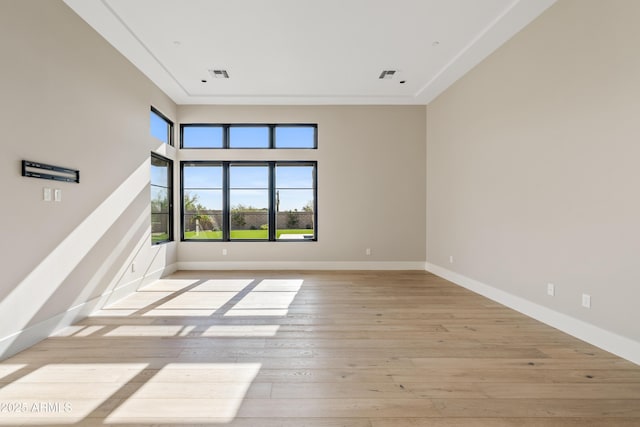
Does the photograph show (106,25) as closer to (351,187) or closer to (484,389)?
(351,187)

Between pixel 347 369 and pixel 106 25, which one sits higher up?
pixel 106 25

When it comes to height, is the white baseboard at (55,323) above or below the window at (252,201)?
below

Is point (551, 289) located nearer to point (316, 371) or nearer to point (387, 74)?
point (316, 371)

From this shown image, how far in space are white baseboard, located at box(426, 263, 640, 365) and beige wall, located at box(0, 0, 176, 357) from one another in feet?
16.5

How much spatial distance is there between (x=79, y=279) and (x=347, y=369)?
3.05 meters

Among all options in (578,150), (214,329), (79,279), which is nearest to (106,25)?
(79,279)

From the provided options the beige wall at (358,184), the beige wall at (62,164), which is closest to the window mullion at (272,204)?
the beige wall at (358,184)

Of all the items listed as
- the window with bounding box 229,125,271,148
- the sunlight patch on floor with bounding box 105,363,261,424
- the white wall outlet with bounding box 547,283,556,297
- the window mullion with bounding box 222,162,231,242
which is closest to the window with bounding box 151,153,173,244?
the window mullion with bounding box 222,162,231,242

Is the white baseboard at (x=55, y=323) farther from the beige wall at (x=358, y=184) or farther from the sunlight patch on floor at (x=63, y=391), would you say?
the beige wall at (x=358, y=184)

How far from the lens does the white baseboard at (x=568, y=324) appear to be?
2547 mm

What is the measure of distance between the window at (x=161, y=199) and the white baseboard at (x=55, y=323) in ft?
3.64

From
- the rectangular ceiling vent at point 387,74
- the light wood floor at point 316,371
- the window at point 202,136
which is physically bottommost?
the light wood floor at point 316,371

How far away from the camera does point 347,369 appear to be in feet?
7.84

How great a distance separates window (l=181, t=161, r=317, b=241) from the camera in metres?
6.37
